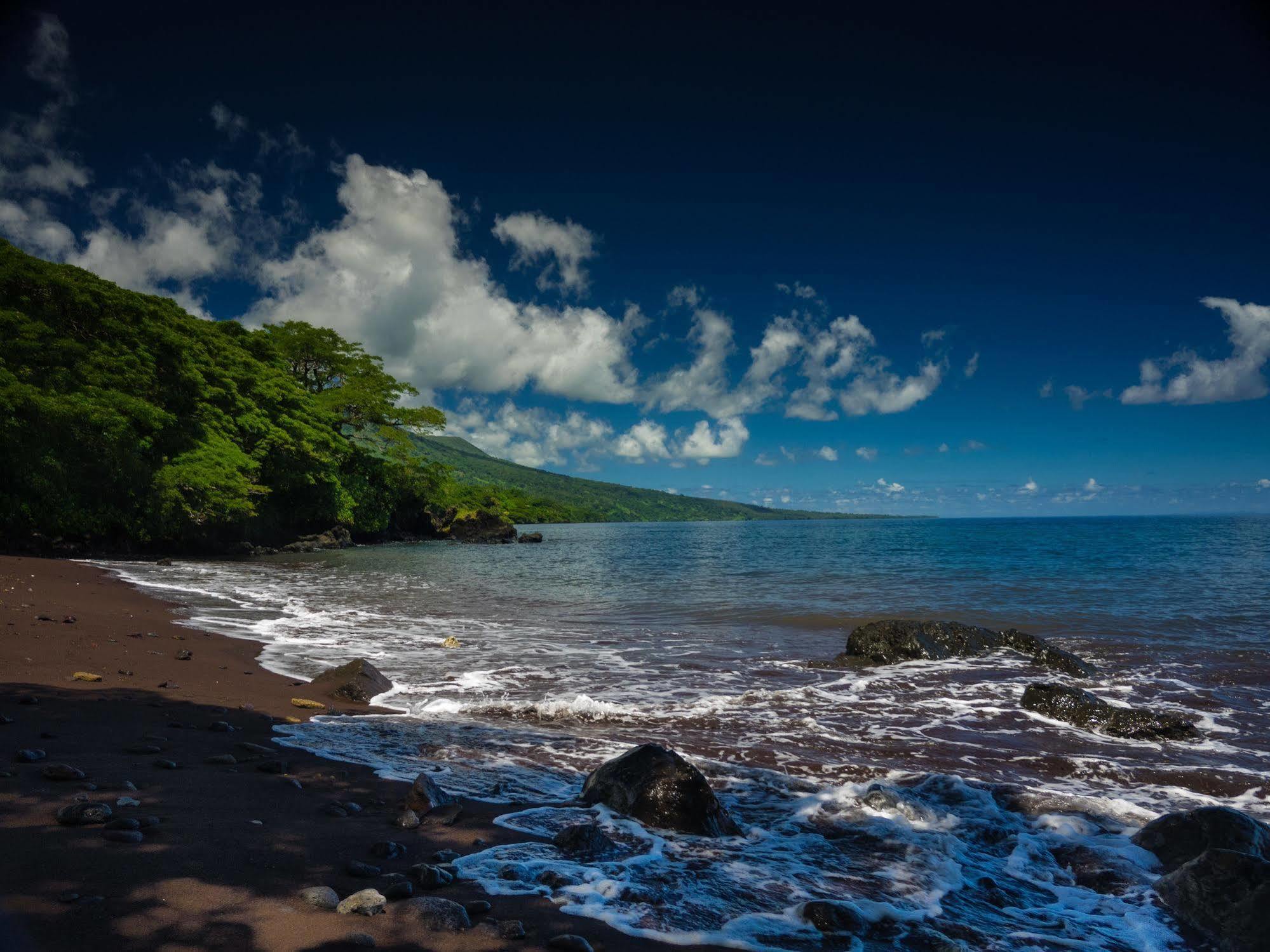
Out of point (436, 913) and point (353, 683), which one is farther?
point (353, 683)

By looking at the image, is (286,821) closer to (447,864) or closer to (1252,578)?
(447,864)

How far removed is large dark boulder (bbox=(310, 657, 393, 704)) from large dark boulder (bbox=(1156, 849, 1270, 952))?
9405 millimetres

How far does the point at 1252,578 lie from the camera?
88.2 ft

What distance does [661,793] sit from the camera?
522 cm

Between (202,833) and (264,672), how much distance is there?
7.33m

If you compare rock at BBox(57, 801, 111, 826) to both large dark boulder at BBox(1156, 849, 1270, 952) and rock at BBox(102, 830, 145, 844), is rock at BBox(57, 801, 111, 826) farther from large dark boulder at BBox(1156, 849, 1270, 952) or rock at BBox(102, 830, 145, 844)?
large dark boulder at BBox(1156, 849, 1270, 952)

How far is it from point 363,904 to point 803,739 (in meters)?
6.23

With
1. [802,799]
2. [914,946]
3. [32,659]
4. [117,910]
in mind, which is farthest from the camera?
[32,659]

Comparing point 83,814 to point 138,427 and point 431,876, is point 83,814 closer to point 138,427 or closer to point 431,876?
point 431,876

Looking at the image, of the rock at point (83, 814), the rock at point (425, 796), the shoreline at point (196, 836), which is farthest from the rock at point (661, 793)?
the rock at point (83, 814)

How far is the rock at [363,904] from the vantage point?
3236mm

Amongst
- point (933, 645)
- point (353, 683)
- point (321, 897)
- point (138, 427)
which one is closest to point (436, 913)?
point (321, 897)

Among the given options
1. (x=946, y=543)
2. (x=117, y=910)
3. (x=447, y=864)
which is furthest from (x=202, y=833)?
(x=946, y=543)

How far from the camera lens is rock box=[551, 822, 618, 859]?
178 inches
